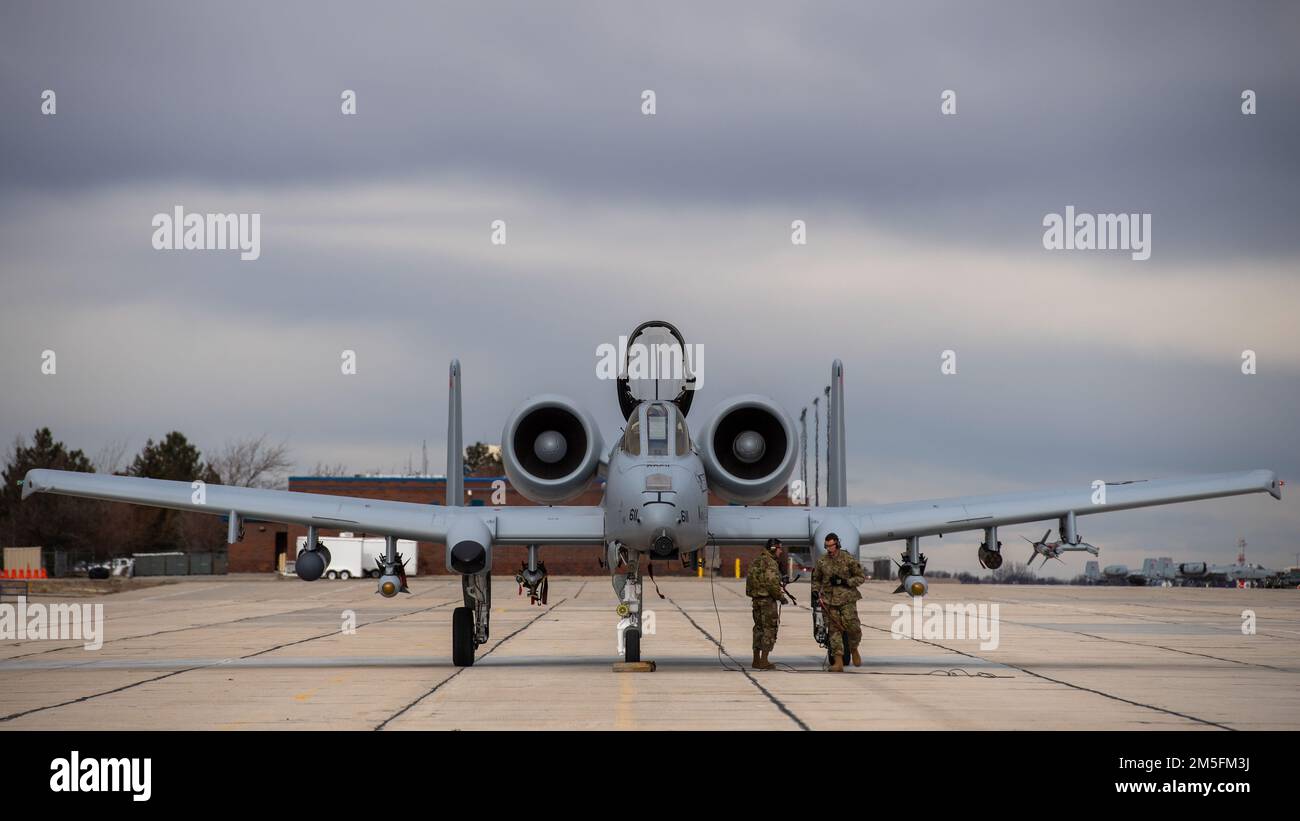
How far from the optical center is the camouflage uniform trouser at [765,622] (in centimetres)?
1981

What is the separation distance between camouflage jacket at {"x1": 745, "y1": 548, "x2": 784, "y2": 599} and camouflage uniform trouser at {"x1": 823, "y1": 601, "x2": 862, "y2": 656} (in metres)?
0.86

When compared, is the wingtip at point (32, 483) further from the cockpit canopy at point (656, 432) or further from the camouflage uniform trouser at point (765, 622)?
the camouflage uniform trouser at point (765, 622)

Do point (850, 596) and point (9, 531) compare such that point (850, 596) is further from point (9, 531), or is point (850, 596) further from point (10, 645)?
point (9, 531)

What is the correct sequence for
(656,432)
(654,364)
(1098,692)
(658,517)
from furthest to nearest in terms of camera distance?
(654,364)
(656,432)
(658,517)
(1098,692)

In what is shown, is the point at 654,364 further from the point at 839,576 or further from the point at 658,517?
the point at 839,576

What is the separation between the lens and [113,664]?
2208 cm

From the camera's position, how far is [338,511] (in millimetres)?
20969

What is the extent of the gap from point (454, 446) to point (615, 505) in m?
5.97

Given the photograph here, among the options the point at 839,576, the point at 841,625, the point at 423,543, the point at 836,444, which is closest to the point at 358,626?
the point at 836,444

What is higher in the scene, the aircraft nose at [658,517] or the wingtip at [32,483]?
the wingtip at [32,483]

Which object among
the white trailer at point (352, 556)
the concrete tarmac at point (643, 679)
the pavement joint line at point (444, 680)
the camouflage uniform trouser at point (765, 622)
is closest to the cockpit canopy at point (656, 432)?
the camouflage uniform trouser at point (765, 622)

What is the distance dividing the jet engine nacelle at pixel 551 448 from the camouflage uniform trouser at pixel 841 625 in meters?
4.15

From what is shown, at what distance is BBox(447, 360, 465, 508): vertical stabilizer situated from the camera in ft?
74.2
